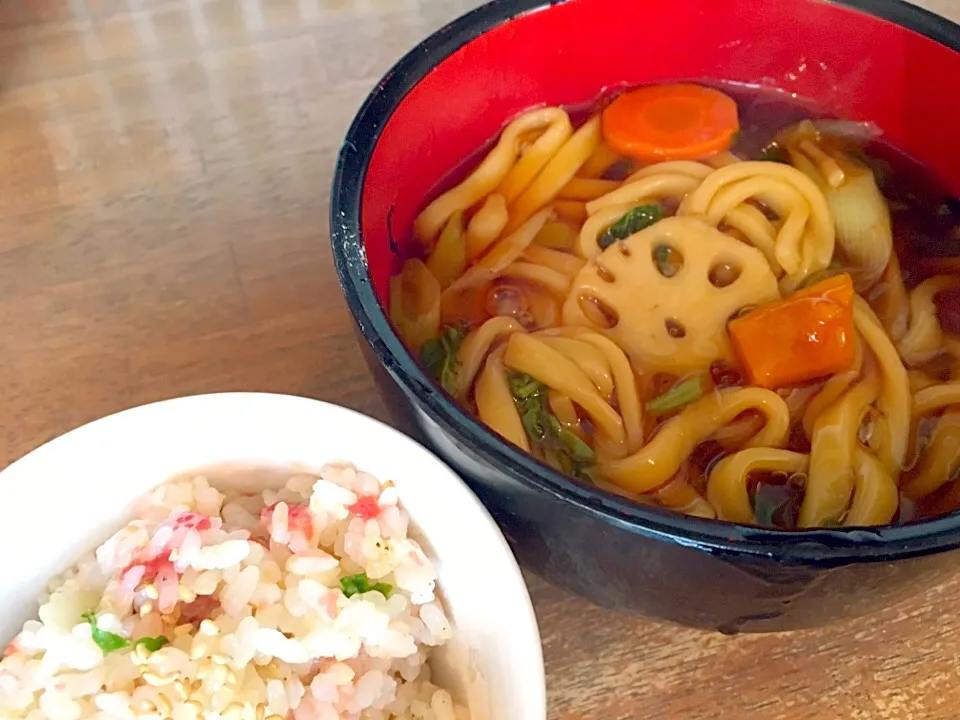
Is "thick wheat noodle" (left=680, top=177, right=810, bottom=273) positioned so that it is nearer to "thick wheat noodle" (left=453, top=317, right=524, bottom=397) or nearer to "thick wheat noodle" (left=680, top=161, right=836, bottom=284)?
"thick wheat noodle" (left=680, top=161, right=836, bottom=284)

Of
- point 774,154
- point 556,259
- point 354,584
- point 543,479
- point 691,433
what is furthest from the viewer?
point 774,154

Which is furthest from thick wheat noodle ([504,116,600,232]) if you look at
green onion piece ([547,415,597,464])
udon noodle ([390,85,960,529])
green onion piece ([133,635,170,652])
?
green onion piece ([133,635,170,652])

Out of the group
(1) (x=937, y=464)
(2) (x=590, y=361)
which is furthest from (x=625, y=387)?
(1) (x=937, y=464)

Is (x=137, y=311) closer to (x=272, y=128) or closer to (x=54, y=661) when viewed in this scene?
(x=272, y=128)

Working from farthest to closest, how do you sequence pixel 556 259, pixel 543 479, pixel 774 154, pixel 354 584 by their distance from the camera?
pixel 774 154 < pixel 556 259 < pixel 354 584 < pixel 543 479

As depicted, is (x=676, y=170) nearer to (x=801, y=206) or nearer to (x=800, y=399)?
(x=801, y=206)
